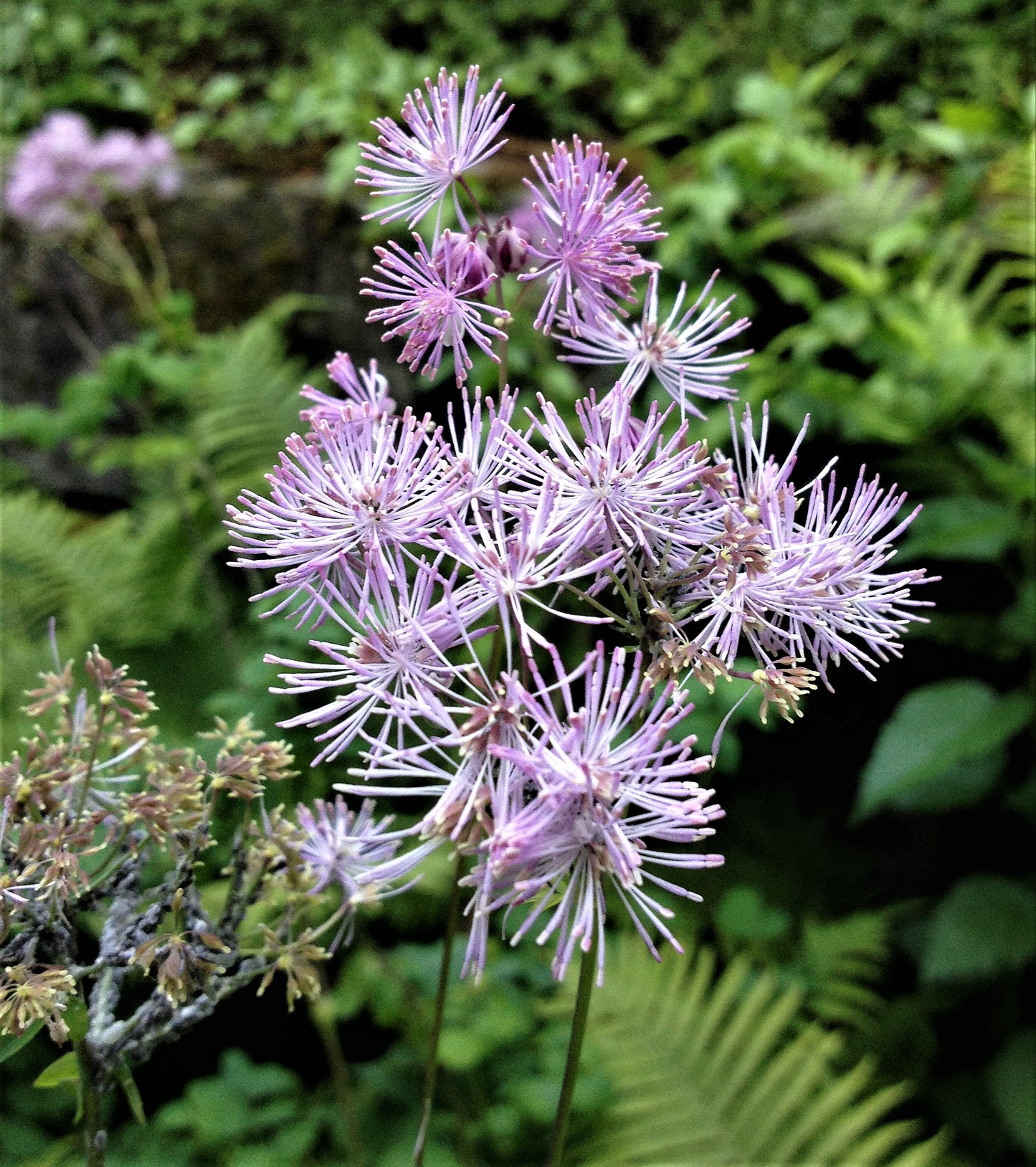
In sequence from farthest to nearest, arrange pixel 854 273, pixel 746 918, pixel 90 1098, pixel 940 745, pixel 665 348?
pixel 854 273
pixel 746 918
pixel 940 745
pixel 665 348
pixel 90 1098

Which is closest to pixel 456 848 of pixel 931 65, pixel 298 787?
pixel 298 787

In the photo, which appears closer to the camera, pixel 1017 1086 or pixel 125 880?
pixel 125 880

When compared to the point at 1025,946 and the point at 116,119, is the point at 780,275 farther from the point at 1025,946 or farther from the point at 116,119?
the point at 116,119

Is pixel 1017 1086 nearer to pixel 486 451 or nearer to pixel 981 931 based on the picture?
pixel 981 931

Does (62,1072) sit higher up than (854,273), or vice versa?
(854,273)

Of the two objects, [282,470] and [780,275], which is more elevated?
[780,275]

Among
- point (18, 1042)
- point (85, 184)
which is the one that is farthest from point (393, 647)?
point (85, 184)
